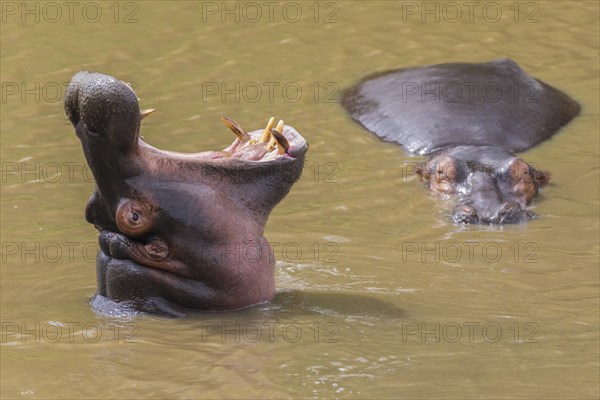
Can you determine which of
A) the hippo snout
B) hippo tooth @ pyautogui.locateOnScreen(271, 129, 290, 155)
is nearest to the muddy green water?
hippo tooth @ pyautogui.locateOnScreen(271, 129, 290, 155)

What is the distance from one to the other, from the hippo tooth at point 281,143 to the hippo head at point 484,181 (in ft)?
9.11

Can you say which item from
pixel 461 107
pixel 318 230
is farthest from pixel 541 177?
pixel 318 230

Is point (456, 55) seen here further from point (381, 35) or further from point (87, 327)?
point (87, 327)

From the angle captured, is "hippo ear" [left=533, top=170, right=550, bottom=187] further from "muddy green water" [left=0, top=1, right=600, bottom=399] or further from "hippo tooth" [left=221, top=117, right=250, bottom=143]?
"hippo tooth" [left=221, top=117, right=250, bottom=143]

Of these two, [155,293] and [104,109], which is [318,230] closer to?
[155,293]

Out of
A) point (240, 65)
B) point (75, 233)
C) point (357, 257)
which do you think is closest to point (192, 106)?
point (240, 65)

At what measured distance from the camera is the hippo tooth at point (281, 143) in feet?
17.0

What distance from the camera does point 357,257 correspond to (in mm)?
6684

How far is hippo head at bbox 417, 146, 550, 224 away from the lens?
7926 mm

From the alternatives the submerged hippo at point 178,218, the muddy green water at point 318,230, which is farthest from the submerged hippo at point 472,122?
the submerged hippo at point 178,218

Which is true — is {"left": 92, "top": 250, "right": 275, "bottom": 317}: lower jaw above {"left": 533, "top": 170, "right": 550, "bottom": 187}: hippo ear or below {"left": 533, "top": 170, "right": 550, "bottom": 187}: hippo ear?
above

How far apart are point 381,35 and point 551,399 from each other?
24.8 ft

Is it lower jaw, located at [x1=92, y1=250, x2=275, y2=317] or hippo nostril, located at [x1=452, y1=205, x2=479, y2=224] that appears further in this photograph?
hippo nostril, located at [x1=452, y1=205, x2=479, y2=224]

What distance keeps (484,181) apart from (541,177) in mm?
388
